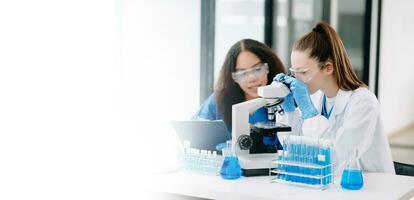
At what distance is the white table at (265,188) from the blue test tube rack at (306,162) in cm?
3

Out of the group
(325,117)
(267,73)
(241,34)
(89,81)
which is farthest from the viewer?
(241,34)

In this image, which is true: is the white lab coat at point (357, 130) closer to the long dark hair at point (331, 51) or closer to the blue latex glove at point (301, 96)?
the long dark hair at point (331, 51)

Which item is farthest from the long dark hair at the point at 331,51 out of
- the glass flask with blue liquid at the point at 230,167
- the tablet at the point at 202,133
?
the glass flask with blue liquid at the point at 230,167

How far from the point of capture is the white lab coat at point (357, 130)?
2227mm

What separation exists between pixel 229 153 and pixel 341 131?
Result: 1.64 ft

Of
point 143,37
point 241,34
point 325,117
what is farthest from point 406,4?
point 325,117

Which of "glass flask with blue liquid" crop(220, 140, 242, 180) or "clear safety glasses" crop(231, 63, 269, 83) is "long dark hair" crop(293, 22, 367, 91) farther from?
"glass flask with blue liquid" crop(220, 140, 242, 180)

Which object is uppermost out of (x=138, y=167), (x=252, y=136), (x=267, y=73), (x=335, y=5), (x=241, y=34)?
(x=335, y=5)

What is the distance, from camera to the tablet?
2.20m

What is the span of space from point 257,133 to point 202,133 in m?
0.23

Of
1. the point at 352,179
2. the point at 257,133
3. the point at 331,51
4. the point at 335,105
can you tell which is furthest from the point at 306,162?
the point at 331,51

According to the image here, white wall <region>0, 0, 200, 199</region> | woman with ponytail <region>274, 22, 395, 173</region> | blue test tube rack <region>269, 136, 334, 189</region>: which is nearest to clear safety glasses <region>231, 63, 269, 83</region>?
woman with ponytail <region>274, 22, 395, 173</region>

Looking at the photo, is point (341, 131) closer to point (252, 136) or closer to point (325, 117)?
point (325, 117)

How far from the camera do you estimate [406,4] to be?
5973mm
